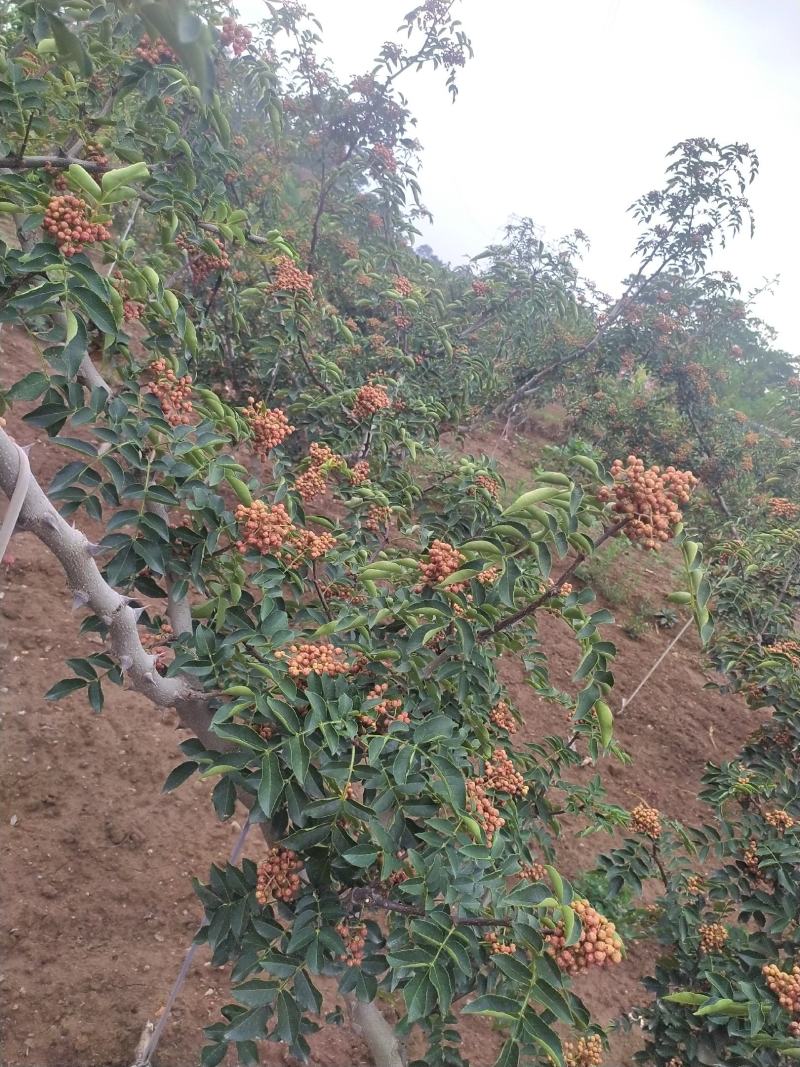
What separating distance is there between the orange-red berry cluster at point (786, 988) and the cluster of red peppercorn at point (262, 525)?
1478mm

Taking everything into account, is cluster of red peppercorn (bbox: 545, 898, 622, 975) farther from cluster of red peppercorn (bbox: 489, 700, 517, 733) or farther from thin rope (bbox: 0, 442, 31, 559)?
thin rope (bbox: 0, 442, 31, 559)

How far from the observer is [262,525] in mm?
1376

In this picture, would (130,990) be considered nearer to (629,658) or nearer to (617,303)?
(629,658)

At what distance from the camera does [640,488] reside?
3.51ft

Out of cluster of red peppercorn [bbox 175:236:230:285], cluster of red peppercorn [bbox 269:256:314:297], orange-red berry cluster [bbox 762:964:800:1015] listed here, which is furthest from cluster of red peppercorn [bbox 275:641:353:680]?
cluster of red peppercorn [bbox 269:256:314:297]

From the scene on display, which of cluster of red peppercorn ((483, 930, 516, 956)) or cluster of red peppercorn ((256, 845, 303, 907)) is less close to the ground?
cluster of red peppercorn ((483, 930, 516, 956))

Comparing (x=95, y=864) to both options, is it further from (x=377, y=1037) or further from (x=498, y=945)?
(x=498, y=945)

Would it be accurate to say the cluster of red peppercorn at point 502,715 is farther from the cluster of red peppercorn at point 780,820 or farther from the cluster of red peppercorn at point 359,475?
the cluster of red peppercorn at point 780,820

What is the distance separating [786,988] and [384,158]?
4436mm

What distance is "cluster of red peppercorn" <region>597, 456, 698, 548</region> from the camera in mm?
1068

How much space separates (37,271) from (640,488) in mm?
1192

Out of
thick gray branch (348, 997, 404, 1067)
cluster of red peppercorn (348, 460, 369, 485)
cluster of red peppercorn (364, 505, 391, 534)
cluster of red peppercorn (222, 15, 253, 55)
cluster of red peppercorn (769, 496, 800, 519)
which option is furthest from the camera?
cluster of red peppercorn (769, 496, 800, 519)

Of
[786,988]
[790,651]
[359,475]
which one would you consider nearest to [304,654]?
[359,475]

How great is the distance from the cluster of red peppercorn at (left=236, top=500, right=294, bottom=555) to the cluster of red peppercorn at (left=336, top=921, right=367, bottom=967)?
0.79 metres
